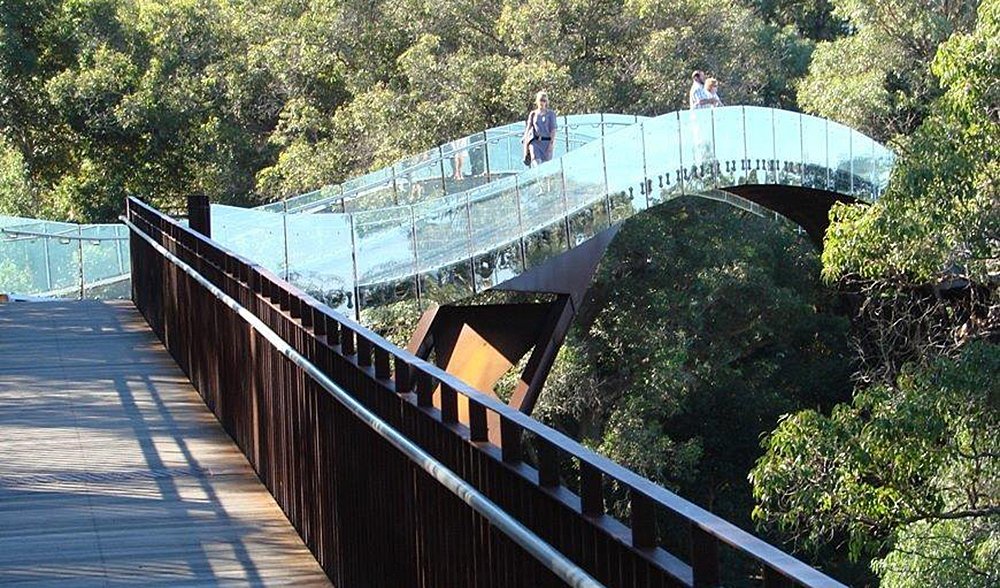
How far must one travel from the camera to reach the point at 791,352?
34.8 m

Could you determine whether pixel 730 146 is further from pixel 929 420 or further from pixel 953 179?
pixel 929 420

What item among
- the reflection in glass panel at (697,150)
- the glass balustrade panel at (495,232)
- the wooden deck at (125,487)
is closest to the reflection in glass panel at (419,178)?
the reflection in glass panel at (697,150)

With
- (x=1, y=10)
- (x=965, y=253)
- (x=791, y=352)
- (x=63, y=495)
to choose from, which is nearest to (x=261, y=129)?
(x=1, y=10)

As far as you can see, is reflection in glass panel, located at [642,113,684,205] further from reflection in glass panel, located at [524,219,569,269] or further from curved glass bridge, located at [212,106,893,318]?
reflection in glass panel, located at [524,219,569,269]

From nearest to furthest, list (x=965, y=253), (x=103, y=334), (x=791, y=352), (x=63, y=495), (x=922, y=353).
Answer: (x=63, y=495), (x=103, y=334), (x=965, y=253), (x=922, y=353), (x=791, y=352)

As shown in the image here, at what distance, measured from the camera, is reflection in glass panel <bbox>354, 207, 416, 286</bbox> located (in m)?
17.2

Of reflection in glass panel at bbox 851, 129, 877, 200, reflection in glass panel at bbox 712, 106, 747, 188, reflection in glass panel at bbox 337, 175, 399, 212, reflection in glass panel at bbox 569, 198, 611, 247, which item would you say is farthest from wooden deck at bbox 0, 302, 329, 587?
reflection in glass panel at bbox 851, 129, 877, 200

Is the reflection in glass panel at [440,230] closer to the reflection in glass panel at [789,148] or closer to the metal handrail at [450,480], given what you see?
A: the reflection in glass panel at [789,148]

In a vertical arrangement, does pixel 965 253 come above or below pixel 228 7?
below

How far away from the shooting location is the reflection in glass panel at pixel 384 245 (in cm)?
1725

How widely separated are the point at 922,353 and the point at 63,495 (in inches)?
499

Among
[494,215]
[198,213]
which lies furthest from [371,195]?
[198,213]

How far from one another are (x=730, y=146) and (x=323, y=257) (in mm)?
8317

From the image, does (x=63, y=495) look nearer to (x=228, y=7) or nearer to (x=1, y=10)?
(x=1, y=10)
